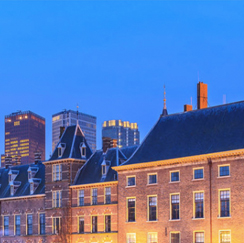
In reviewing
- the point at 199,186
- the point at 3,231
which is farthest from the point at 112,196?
the point at 3,231

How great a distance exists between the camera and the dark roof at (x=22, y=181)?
75625 millimetres

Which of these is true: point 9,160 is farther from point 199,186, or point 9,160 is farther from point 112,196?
point 199,186

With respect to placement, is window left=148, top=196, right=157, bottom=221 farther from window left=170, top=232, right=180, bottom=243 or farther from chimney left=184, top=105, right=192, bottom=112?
chimney left=184, top=105, right=192, bottom=112

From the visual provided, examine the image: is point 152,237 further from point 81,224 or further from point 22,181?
point 22,181

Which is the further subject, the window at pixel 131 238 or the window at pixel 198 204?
the window at pixel 131 238

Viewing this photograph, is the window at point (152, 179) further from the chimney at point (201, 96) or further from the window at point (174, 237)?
the chimney at point (201, 96)

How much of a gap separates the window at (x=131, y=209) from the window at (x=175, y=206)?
4918 millimetres

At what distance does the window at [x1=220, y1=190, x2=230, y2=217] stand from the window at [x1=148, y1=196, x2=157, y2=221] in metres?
7.89

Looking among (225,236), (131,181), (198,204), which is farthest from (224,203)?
(131,181)

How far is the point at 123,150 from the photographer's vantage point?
69.9 meters

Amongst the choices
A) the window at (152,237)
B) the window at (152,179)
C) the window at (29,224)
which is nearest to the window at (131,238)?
the window at (152,237)

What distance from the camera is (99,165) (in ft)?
227

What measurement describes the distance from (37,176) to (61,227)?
32.0 feet

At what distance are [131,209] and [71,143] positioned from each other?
1308 cm
